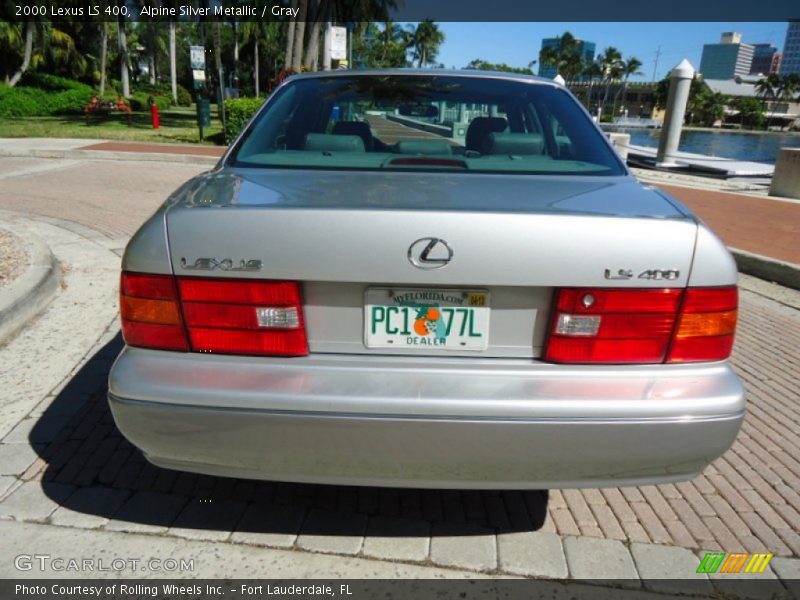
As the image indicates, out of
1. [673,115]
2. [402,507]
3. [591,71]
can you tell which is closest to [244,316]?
[402,507]

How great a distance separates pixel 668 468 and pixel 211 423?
1.41 meters

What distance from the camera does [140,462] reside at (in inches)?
106

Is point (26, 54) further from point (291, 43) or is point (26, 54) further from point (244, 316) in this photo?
point (244, 316)

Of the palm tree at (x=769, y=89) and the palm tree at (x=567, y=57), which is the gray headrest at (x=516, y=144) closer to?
the palm tree at (x=567, y=57)

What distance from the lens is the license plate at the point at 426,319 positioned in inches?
71.8

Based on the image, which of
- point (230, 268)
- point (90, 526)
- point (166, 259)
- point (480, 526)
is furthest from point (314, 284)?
point (90, 526)

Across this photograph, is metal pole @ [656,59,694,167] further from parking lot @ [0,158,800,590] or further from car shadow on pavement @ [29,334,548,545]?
car shadow on pavement @ [29,334,548,545]

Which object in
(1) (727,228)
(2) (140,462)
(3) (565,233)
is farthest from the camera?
(1) (727,228)

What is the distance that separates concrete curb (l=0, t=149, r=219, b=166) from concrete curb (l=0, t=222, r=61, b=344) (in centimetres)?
848

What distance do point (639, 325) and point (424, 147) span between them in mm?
1372

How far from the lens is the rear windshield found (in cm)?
257

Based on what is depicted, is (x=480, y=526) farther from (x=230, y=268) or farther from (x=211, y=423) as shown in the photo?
(x=230, y=268)

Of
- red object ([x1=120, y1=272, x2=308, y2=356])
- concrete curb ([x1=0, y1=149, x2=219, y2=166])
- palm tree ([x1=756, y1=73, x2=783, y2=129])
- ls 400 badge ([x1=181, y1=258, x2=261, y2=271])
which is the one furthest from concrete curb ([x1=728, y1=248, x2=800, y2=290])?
palm tree ([x1=756, y1=73, x2=783, y2=129])

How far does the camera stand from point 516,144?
9.21 ft
